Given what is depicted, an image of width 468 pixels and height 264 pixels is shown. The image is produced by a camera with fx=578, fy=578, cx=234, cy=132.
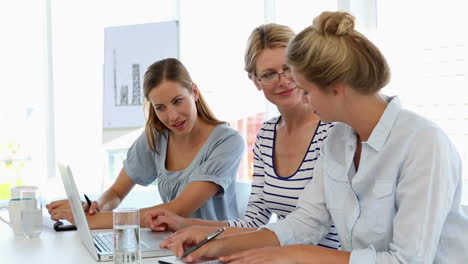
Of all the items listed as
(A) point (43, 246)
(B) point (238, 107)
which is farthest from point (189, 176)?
(B) point (238, 107)

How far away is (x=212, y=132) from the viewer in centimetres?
241

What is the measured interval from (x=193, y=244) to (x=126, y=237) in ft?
0.60

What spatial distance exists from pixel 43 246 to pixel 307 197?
0.81m

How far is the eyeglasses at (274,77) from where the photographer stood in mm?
1948

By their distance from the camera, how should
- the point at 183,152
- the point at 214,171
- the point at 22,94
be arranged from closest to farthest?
the point at 214,171 → the point at 183,152 → the point at 22,94

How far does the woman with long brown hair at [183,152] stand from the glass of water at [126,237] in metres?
0.60

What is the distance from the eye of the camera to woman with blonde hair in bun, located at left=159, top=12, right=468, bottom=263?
1294 mm

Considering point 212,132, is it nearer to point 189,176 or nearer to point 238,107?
point 189,176

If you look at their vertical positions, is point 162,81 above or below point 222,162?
above

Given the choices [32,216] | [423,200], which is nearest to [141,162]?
[32,216]

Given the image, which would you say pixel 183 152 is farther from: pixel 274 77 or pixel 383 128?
pixel 383 128

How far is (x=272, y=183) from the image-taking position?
200 cm

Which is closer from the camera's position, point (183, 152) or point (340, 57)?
point (340, 57)

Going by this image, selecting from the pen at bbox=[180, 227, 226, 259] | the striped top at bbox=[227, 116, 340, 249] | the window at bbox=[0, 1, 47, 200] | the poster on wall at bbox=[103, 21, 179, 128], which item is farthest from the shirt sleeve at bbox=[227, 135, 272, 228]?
the window at bbox=[0, 1, 47, 200]
